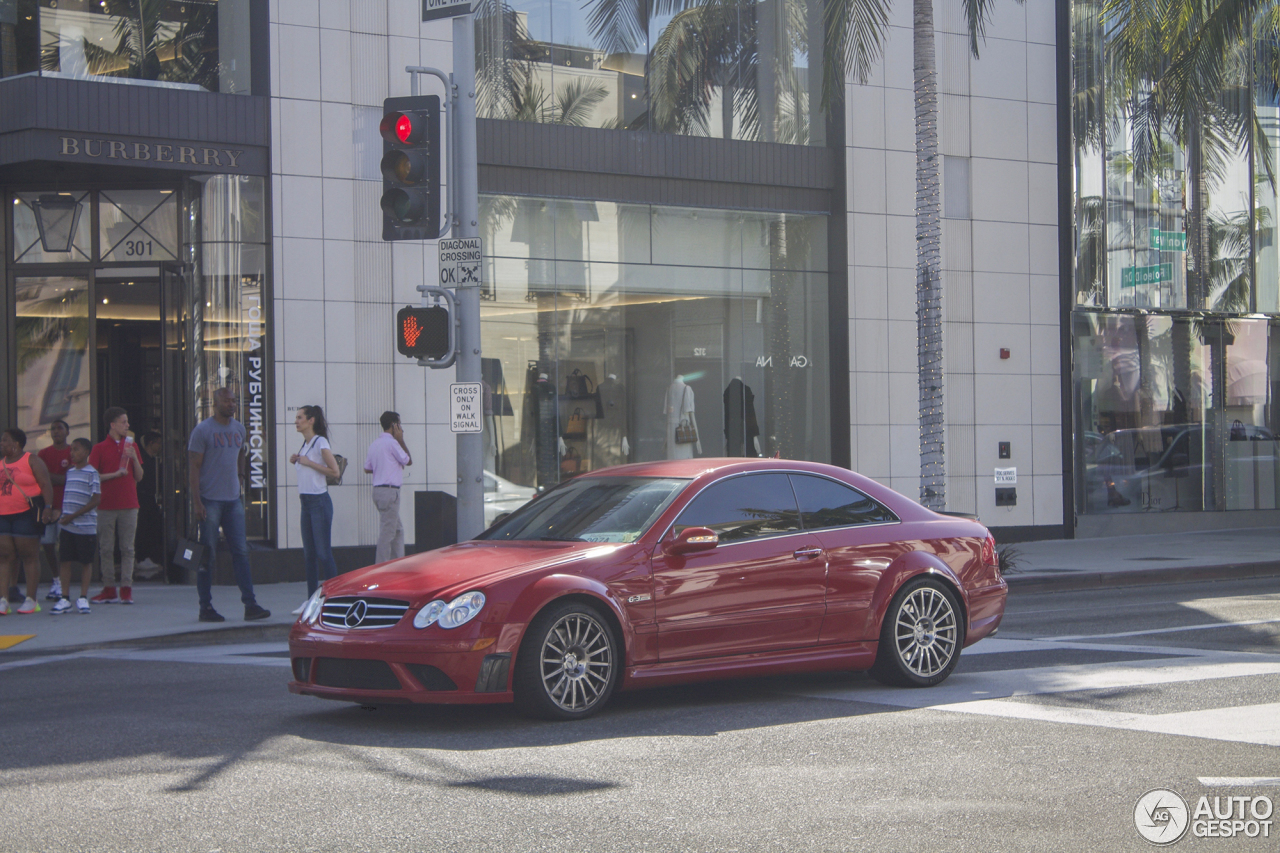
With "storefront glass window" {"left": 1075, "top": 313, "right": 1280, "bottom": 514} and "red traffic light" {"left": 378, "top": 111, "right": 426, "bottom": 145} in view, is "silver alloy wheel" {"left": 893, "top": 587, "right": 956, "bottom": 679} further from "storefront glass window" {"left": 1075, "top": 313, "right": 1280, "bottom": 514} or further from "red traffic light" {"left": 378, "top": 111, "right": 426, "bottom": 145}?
"storefront glass window" {"left": 1075, "top": 313, "right": 1280, "bottom": 514}

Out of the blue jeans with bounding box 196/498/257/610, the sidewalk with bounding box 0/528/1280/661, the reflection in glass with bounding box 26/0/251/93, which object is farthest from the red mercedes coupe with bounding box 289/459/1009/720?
the reflection in glass with bounding box 26/0/251/93

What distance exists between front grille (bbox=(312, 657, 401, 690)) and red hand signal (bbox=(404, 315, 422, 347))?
4.57 metres

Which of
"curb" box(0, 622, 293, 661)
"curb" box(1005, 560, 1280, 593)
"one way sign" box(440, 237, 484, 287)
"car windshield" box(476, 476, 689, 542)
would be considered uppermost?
"one way sign" box(440, 237, 484, 287)

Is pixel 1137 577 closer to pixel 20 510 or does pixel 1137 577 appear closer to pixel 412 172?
pixel 412 172

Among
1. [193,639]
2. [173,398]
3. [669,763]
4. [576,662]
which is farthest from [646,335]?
[669,763]

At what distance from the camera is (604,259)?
62.2ft

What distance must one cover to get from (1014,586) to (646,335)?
629 cm

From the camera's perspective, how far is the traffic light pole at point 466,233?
1165cm

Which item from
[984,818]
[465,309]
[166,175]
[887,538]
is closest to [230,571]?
[166,175]

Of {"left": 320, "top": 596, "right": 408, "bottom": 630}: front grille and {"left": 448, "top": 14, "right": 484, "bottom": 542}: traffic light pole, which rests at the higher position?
A: {"left": 448, "top": 14, "right": 484, "bottom": 542}: traffic light pole

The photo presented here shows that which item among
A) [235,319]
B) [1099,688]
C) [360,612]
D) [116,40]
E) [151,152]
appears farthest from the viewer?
[235,319]

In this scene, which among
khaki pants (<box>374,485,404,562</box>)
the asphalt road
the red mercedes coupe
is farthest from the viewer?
khaki pants (<box>374,485,404,562</box>)

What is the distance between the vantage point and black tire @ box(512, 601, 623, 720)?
23.1ft

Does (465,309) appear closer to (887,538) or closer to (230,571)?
(887,538)
